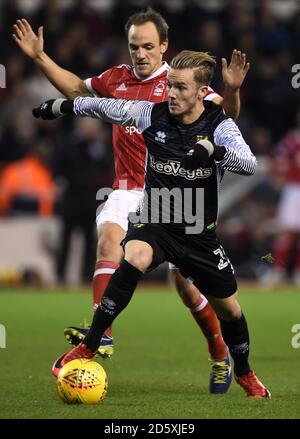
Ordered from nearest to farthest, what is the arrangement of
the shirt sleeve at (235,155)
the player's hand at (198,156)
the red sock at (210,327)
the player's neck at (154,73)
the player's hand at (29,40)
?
the player's hand at (198,156) < the shirt sleeve at (235,155) < the red sock at (210,327) < the player's hand at (29,40) < the player's neck at (154,73)

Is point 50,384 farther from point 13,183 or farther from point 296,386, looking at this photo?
point 13,183

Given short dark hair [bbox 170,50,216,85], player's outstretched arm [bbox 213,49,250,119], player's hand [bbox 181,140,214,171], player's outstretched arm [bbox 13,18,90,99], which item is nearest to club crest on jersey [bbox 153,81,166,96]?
player's outstretched arm [bbox 13,18,90,99]

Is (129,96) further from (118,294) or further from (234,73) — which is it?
(118,294)

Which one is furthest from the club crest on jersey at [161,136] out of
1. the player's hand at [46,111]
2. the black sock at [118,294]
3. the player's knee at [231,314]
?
the player's knee at [231,314]

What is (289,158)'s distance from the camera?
16484 mm

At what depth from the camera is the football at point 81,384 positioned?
642 cm

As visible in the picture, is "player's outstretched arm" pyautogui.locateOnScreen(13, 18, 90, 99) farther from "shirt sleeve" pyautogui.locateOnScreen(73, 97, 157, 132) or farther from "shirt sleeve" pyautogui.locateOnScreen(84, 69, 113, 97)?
"shirt sleeve" pyautogui.locateOnScreen(73, 97, 157, 132)

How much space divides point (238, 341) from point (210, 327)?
0.74 metres

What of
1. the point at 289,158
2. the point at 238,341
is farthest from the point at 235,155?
the point at 289,158

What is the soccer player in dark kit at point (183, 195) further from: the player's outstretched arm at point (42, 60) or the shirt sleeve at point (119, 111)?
the player's outstretched arm at point (42, 60)

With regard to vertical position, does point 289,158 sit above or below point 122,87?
above

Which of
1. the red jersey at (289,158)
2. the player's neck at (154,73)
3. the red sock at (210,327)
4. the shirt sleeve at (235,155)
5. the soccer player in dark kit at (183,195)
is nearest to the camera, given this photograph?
the shirt sleeve at (235,155)

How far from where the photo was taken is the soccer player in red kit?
758 centimetres

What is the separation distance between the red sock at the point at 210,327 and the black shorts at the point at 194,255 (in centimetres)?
87
